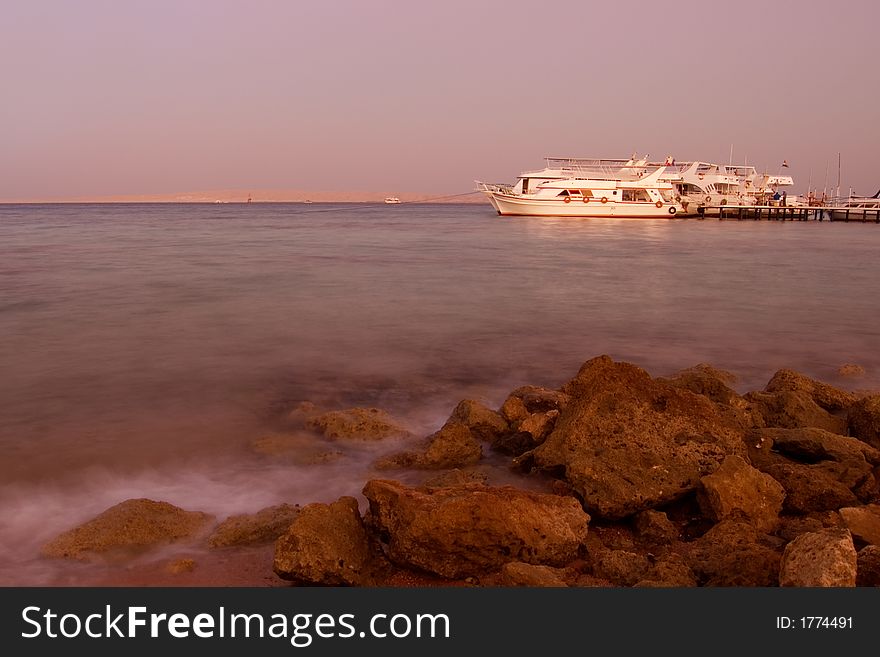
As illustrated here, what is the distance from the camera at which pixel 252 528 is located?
518 centimetres

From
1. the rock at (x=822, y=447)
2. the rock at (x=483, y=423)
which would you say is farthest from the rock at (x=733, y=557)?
the rock at (x=483, y=423)

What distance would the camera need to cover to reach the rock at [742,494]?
4930mm

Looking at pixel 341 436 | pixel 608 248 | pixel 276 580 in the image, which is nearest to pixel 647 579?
pixel 276 580

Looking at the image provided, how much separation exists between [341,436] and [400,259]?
82.0 feet

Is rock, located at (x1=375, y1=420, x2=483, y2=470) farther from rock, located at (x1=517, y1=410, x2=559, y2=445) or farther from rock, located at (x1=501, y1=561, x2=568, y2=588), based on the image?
rock, located at (x1=501, y1=561, x2=568, y2=588)

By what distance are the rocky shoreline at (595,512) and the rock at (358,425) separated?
40 centimetres

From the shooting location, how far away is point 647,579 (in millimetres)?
4082

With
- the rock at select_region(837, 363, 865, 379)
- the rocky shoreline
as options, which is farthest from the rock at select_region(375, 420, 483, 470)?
the rock at select_region(837, 363, 865, 379)

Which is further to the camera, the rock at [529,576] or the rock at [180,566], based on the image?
the rock at [180,566]

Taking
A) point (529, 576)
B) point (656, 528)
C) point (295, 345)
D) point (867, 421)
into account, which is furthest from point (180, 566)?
point (295, 345)

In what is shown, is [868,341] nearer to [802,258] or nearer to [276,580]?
[276,580]

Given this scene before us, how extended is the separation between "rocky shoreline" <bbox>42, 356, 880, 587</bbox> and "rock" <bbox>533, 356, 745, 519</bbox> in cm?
1

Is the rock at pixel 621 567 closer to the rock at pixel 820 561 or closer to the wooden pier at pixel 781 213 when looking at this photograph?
the rock at pixel 820 561

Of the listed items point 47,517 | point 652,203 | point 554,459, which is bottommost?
point 47,517
